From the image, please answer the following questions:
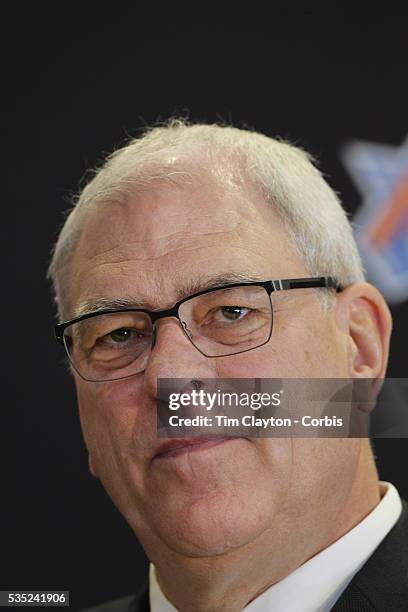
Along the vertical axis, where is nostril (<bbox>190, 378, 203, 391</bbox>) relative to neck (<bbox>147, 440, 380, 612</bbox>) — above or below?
above

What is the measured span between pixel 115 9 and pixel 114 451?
1.27 m

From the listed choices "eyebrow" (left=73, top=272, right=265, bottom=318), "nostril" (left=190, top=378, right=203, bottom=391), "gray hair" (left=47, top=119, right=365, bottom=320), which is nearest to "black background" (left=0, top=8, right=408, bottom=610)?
"gray hair" (left=47, top=119, right=365, bottom=320)

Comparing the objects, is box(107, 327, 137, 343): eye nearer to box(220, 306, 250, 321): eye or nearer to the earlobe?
box(220, 306, 250, 321): eye

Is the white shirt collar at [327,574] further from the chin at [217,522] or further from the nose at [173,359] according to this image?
the nose at [173,359]

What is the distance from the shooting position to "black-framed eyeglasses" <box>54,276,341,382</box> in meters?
1.45

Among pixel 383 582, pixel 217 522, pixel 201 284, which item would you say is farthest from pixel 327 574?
pixel 201 284

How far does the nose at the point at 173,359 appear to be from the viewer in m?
1.39

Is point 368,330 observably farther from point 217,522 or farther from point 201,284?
point 217,522

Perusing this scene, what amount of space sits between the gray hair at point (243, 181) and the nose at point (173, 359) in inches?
10.0

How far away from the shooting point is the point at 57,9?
91.3 inches

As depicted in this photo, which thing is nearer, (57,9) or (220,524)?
(220,524)

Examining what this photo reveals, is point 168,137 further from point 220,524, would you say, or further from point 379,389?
point 220,524

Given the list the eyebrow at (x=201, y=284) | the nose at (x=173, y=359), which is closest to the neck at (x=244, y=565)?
the nose at (x=173, y=359)

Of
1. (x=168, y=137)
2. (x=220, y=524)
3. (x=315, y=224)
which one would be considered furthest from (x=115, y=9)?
(x=220, y=524)
